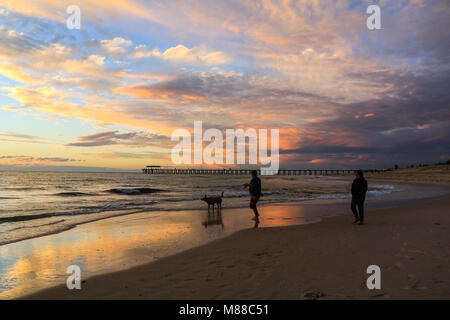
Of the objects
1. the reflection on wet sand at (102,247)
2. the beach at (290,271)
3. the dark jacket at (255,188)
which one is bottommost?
the reflection on wet sand at (102,247)

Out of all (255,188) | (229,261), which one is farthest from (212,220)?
(229,261)

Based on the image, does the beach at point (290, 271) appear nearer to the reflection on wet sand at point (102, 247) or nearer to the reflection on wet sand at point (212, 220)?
the reflection on wet sand at point (102, 247)

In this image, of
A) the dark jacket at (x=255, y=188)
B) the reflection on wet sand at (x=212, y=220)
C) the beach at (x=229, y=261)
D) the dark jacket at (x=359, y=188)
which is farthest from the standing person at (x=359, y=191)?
the reflection on wet sand at (x=212, y=220)

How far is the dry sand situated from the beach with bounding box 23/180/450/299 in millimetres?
15

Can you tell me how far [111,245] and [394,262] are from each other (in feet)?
24.4

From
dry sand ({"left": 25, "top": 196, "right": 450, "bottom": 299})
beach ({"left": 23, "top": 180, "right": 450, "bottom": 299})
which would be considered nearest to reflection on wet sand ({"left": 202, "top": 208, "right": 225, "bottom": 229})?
beach ({"left": 23, "top": 180, "right": 450, "bottom": 299})

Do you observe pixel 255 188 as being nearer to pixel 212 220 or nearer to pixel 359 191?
pixel 212 220

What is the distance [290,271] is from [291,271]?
2 cm

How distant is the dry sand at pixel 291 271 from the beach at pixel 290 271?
0.01m

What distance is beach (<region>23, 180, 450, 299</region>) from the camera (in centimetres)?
458

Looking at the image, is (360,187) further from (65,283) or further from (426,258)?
(65,283)

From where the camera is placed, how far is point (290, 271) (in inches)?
218

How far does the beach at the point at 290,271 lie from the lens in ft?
15.0

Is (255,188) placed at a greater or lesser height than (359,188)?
lesser
